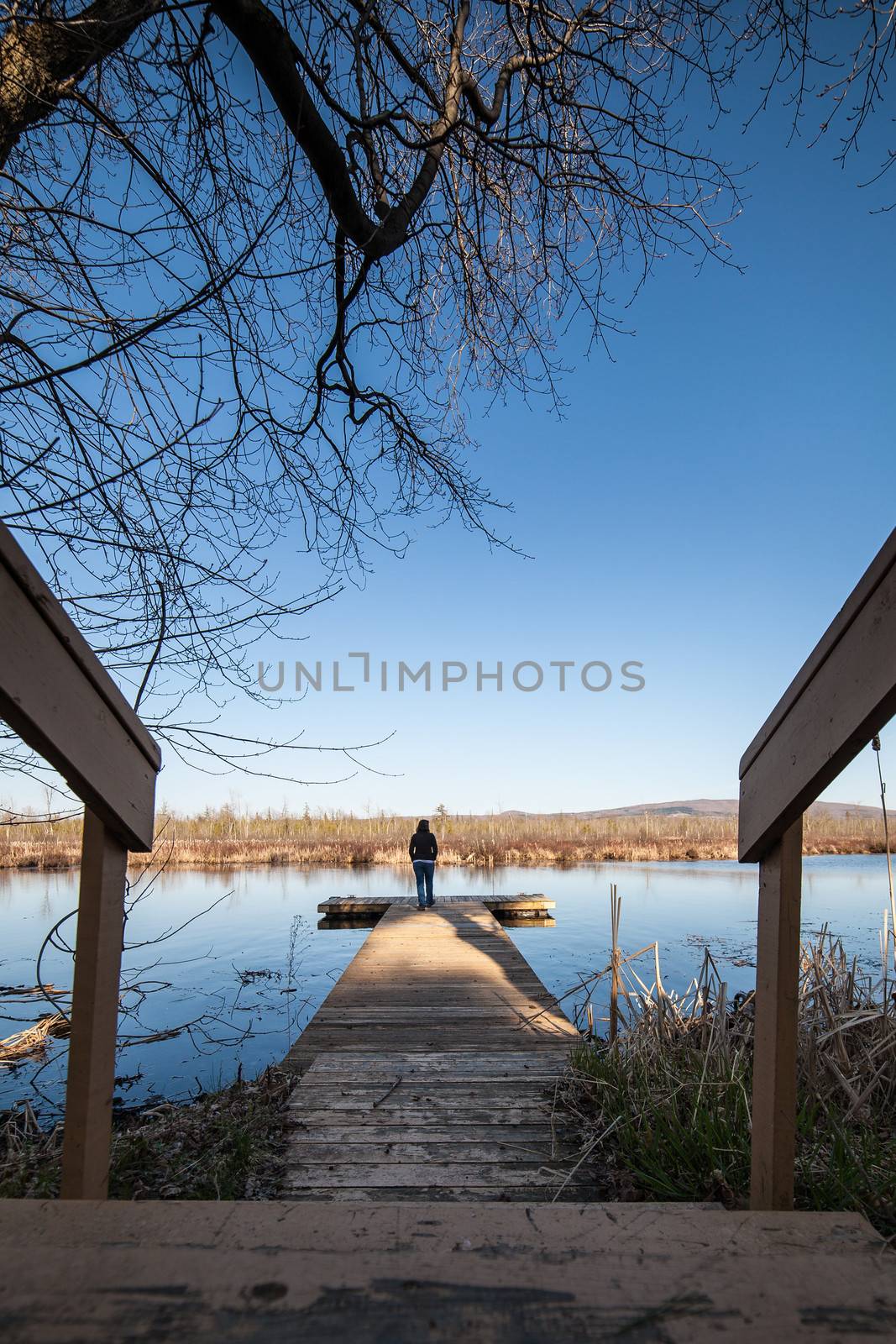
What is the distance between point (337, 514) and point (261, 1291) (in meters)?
2.57

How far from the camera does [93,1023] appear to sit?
134 centimetres

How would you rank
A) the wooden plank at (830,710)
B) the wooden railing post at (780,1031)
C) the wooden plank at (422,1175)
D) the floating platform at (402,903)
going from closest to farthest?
the wooden plank at (830,710), the wooden railing post at (780,1031), the wooden plank at (422,1175), the floating platform at (402,903)

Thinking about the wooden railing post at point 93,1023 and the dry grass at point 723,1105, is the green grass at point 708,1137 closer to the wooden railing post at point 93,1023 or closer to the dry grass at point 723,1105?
the dry grass at point 723,1105

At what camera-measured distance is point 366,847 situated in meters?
22.1

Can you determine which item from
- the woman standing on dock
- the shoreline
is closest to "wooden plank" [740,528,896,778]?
the woman standing on dock

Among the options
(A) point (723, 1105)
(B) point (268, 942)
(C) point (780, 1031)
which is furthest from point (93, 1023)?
(B) point (268, 942)

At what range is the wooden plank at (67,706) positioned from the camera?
1.08m

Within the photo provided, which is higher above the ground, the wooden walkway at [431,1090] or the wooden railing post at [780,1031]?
Answer: the wooden railing post at [780,1031]

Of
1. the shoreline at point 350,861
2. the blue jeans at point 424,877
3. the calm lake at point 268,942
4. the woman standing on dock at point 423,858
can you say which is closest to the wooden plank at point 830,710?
the calm lake at point 268,942

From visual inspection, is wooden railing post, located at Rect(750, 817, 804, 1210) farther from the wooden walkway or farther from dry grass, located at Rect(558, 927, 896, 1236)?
A: the wooden walkway

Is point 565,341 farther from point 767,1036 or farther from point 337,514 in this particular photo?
point 767,1036

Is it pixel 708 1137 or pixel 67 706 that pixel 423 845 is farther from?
pixel 67 706

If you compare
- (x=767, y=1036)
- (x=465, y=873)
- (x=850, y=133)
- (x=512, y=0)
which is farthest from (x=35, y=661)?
(x=465, y=873)

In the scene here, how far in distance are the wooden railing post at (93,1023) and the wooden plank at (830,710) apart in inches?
47.1
